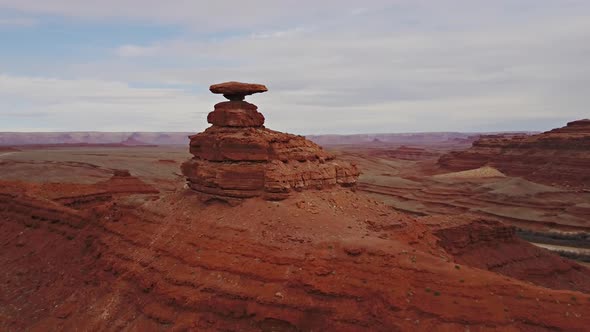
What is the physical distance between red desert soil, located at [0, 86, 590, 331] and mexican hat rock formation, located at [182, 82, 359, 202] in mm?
166

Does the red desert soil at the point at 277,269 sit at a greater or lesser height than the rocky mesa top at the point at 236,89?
lesser

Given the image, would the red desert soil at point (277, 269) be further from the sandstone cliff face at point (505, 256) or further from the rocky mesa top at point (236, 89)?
the rocky mesa top at point (236, 89)

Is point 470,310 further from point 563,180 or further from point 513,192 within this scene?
point 563,180

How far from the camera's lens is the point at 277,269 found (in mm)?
14766

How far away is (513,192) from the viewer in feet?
194

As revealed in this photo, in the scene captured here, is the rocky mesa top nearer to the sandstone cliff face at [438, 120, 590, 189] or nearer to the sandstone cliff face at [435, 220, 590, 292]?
the sandstone cliff face at [435, 220, 590, 292]

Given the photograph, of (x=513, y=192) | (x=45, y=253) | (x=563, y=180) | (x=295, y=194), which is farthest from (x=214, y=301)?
(x=563, y=180)

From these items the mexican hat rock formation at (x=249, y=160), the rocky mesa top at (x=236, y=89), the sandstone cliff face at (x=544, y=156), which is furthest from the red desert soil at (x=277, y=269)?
the sandstone cliff face at (x=544, y=156)

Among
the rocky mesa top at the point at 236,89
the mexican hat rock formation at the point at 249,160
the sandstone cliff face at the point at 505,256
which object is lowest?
the sandstone cliff face at the point at 505,256

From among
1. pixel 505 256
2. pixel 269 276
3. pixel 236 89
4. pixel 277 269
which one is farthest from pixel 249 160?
pixel 505 256

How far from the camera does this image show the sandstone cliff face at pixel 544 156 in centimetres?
6775

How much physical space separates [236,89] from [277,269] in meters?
9.38

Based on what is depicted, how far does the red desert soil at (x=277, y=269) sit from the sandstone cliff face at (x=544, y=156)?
52653mm

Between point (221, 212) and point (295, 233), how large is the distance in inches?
153
